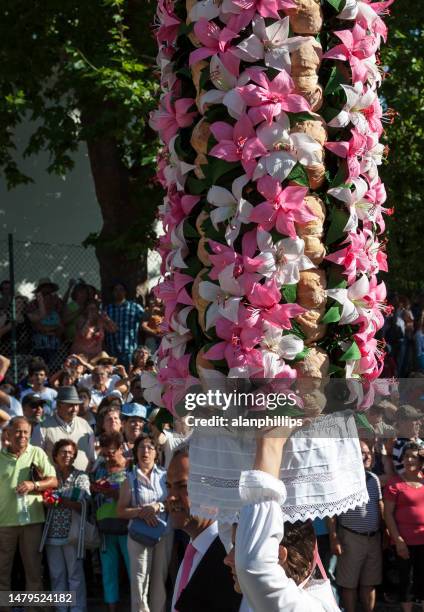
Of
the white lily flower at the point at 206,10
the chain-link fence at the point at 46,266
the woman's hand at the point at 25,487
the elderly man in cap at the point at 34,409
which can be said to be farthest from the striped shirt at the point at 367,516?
the chain-link fence at the point at 46,266

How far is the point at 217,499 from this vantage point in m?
3.60

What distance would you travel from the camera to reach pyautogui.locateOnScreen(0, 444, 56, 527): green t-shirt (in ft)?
27.6

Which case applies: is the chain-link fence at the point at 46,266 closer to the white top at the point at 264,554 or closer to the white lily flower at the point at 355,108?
the white lily flower at the point at 355,108

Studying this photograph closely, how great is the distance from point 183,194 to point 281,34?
672 mm

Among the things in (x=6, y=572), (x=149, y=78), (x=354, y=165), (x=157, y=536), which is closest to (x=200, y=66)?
(x=354, y=165)

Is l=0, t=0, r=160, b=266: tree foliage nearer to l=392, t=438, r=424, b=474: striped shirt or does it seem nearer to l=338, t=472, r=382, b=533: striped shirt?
l=392, t=438, r=424, b=474: striped shirt

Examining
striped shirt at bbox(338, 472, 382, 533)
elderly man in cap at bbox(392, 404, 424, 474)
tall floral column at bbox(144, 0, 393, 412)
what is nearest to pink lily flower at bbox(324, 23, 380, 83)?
tall floral column at bbox(144, 0, 393, 412)

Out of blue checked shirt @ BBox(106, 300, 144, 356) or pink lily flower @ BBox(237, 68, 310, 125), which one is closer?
pink lily flower @ BBox(237, 68, 310, 125)

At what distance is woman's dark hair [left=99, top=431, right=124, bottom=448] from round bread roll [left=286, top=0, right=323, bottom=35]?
18.7ft

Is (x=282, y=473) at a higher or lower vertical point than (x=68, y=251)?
lower

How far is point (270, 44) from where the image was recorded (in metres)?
3.44

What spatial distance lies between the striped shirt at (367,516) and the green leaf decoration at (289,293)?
17.2 feet

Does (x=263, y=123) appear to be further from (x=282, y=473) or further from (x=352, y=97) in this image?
(x=282, y=473)

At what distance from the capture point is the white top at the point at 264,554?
2631mm
